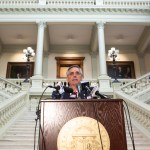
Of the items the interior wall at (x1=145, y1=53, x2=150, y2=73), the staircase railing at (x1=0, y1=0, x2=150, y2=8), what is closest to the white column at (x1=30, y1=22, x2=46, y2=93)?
the staircase railing at (x1=0, y1=0, x2=150, y2=8)

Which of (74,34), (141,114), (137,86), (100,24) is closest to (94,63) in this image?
(74,34)

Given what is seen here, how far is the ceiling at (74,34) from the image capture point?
12.8 metres

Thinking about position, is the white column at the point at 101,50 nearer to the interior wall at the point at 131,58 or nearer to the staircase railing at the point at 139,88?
the staircase railing at the point at 139,88

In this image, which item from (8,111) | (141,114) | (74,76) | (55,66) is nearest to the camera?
(74,76)

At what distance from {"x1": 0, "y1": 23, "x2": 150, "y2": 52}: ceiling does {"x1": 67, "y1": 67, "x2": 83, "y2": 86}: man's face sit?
10325mm

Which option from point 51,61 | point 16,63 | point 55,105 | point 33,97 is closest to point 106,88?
point 33,97

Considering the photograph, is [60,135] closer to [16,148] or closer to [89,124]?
[89,124]

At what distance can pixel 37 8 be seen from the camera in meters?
12.0

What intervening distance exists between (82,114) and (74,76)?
0.81m

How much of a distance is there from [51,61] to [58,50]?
0.92 metres

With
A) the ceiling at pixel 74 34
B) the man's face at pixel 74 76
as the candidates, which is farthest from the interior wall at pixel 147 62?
the man's face at pixel 74 76

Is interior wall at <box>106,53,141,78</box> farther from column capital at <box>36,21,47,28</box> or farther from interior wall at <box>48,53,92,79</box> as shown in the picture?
column capital at <box>36,21,47,28</box>

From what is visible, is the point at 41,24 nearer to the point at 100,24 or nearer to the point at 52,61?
the point at 100,24

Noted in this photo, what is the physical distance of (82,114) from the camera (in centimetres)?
172
